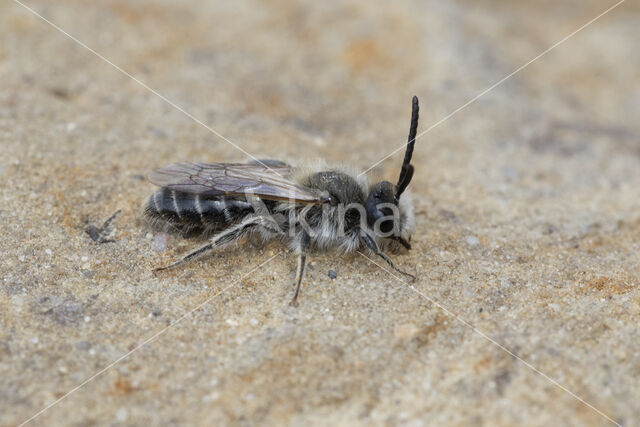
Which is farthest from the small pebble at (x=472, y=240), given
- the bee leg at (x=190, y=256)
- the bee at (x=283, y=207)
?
the bee leg at (x=190, y=256)

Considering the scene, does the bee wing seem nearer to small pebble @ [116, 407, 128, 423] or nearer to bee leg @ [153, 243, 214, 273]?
bee leg @ [153, 243, 214, 273]

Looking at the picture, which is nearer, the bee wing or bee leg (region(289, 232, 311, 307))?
bee leg (region(289, 232, 311, 307))

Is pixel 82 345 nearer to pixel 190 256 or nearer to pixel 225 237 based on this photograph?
pixel 190 256

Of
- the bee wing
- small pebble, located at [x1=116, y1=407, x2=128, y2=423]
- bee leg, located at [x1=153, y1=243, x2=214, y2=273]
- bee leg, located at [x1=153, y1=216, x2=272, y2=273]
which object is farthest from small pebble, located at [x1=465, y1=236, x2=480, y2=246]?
small pebble, located at [x1=116, y1=407, x2=128, y2=423]

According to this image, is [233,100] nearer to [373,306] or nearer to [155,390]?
[373,306]

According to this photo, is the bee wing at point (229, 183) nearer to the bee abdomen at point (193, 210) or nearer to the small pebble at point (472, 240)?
the bee abdomen at point (193, 210)

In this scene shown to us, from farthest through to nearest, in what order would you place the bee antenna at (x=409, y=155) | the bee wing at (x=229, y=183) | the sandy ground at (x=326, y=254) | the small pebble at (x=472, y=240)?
the small pebble at (x=472, y=240) < the bee wing at (x=229, y=183) < the bee antenna at (x=409, y=155) < the sandy ground at (x=326, y=254)

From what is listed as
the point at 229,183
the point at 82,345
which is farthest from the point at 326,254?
the point at 82,345
